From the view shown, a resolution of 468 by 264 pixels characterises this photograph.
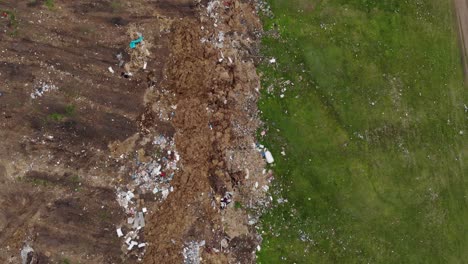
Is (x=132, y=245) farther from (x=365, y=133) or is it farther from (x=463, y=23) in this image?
(x=463, y=23)

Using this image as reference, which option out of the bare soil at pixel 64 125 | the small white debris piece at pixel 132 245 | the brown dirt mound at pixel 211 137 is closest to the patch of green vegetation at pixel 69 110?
the bare soil at pixel 64 125

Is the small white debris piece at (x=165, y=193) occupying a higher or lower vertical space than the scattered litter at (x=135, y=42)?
lower

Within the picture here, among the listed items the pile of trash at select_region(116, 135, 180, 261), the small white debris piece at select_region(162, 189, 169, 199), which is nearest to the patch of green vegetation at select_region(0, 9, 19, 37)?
the pile of trash at select_region(116, 135, 180, 261)

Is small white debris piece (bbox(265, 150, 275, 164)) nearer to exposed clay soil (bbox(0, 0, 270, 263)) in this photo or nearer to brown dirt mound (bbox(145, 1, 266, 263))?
brown dirt mound (bbox(145, 1, 266, 263))

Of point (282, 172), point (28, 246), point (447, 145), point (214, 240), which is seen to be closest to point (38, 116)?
point (28, 246)

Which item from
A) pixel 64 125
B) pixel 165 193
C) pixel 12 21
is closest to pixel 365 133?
pixel 165 193

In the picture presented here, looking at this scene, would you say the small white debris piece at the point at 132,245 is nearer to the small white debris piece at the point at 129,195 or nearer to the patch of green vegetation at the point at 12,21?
the small white debris piece at the point at 129,195
